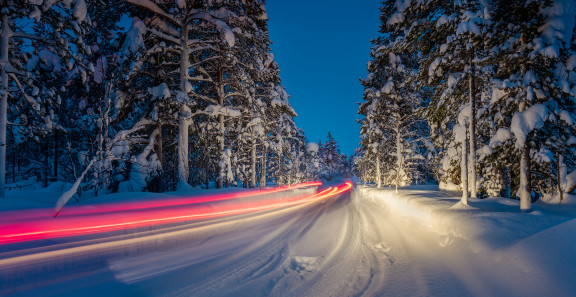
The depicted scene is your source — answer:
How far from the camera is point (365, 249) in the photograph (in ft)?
17.8

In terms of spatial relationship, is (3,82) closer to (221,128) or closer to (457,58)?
(221,128)

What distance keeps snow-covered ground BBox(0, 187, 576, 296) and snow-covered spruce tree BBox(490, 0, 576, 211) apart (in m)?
2.85

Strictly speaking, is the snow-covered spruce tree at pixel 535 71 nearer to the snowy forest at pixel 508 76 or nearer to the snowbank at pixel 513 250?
the snowy forest at pixel 508 76

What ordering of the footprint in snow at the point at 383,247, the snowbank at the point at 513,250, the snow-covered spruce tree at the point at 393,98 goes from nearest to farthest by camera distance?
the snowbank at the point at 513,250 → the footprint in snow at the point at 383,247 → the snow-covered spruce tree at the point at 393,98

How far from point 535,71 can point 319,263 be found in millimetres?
8820

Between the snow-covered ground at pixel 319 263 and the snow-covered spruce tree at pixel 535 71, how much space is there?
2.85 meters

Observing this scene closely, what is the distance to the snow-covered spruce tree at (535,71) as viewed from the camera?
6.77 metres

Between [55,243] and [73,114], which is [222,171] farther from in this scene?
[73,114]

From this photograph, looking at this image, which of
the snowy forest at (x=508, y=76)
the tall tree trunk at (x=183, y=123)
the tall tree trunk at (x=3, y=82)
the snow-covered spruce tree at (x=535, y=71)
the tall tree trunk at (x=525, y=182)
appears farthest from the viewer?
the tall tree trunk at (x=183, y=123)

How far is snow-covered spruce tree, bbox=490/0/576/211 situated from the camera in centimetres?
677

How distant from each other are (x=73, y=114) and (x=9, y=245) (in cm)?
2292

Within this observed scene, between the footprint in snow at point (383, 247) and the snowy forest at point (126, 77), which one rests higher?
the snowy forest at point (126, 77)

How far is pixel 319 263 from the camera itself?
453 cm

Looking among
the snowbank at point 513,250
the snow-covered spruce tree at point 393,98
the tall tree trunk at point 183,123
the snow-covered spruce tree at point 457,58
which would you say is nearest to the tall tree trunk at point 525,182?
the snow-covered spruce tree at point 457,58
